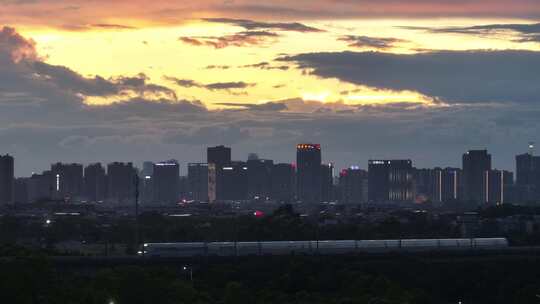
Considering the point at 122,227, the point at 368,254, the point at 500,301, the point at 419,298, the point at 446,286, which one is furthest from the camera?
the point at 122,227

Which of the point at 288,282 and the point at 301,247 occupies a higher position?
the point at 301,247

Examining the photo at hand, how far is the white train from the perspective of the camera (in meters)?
120

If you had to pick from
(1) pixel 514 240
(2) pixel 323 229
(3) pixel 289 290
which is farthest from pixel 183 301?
(2) pixel 323 229

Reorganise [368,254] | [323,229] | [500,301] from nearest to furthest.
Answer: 1. [500,301]
2. [368,254]
3. [323,229]

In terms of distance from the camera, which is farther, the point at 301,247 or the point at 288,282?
the point at 301,247

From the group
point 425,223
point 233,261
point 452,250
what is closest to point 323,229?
point 425,223

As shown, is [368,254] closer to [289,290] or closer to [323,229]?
[289,290]

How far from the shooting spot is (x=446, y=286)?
101 meters

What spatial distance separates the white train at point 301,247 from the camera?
392 feet

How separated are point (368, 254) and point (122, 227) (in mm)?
69261

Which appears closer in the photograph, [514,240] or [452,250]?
[452,250]

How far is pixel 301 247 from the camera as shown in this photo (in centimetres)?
12812

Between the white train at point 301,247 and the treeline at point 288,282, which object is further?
the white train at point 301,247

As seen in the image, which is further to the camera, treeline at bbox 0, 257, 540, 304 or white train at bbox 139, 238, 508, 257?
white train at bbox 139, 238, 508, 257
